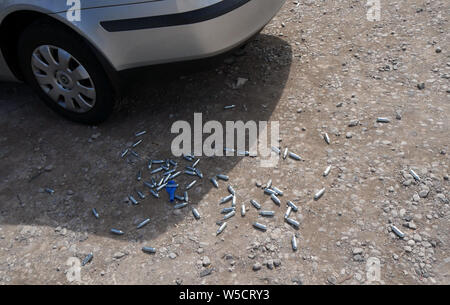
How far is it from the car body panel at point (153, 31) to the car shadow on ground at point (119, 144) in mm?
207

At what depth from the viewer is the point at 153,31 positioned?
337 centimetres

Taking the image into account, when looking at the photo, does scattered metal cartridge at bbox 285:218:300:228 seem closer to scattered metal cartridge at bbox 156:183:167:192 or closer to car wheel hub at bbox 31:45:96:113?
scattered metal cartridge at bbox 156:183:167:192

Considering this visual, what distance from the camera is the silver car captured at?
3.32m

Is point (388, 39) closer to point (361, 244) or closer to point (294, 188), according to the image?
point (294, 188)

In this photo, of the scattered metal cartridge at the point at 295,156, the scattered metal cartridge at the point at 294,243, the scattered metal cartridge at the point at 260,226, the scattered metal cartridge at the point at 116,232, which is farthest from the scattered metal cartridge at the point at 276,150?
the scattered metal cartridge at the point at 116,232

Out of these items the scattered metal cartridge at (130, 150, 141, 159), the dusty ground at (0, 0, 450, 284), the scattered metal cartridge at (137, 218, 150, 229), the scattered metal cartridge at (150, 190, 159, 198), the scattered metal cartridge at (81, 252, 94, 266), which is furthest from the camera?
the scattered metal cartridge at (130, 150, 141, 159)

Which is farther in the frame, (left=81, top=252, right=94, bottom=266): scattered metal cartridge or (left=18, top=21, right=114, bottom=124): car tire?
(left=18, top=21, right=114, bottom=124): car tire

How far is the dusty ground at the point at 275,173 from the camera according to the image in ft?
9.41

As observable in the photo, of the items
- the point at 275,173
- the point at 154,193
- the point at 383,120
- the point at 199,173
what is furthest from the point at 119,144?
the point at 383,120

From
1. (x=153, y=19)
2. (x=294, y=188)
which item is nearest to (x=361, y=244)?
(x=294, y=188)

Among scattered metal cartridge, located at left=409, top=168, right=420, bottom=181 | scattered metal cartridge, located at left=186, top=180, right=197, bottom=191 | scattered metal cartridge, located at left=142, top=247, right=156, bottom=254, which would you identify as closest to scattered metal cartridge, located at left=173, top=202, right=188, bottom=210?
scattered metal cartridge, located at left=186, top=180, right=197, bottom=191

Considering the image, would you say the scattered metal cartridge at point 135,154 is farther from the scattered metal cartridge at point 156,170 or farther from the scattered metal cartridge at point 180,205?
the scattered metal cartridge at point 180,205

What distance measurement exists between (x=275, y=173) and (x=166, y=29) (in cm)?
144
